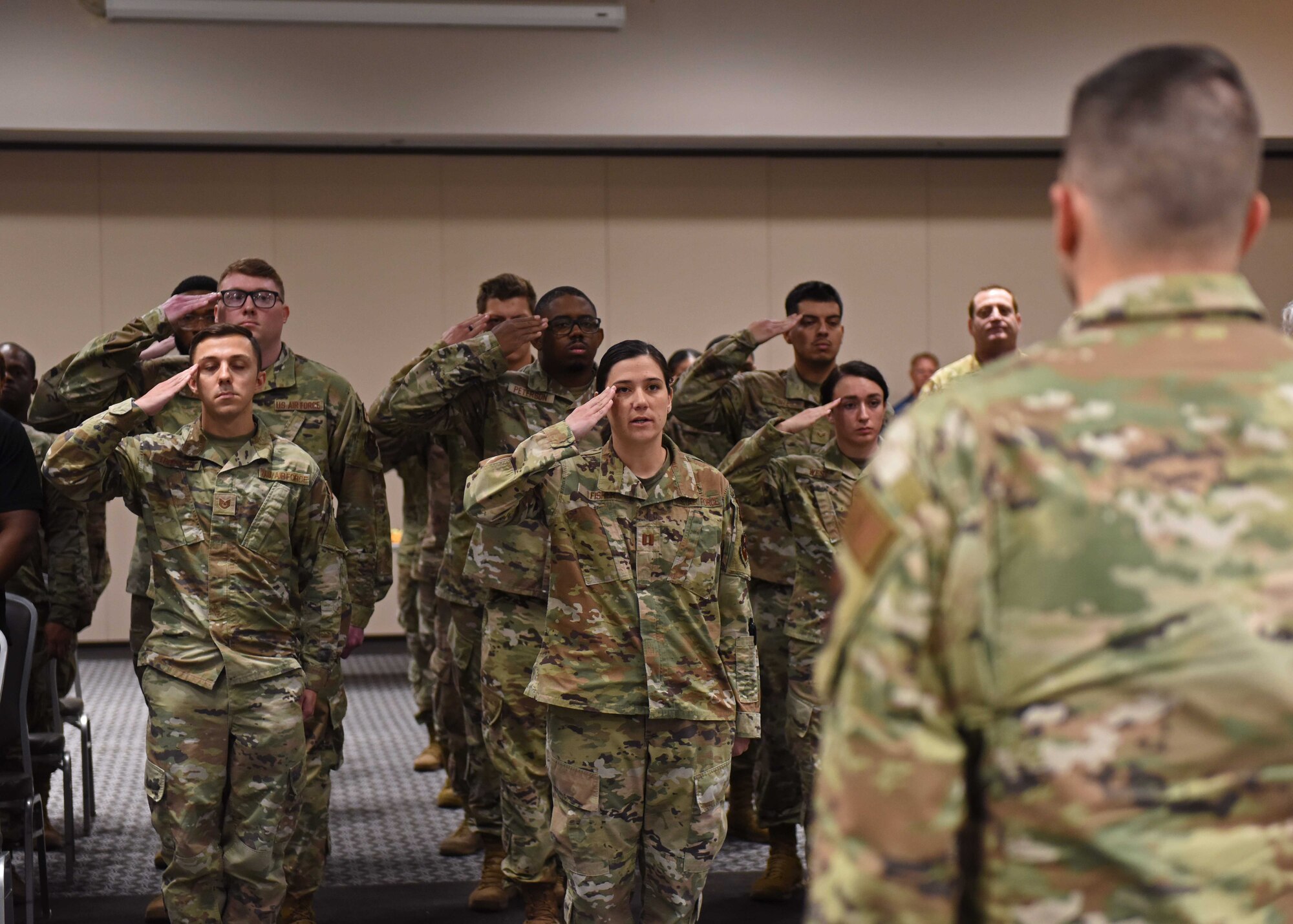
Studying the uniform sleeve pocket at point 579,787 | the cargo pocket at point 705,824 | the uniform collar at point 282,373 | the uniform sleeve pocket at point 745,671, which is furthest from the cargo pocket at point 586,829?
the uniform collar at point 282,373

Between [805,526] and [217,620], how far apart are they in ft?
5.40

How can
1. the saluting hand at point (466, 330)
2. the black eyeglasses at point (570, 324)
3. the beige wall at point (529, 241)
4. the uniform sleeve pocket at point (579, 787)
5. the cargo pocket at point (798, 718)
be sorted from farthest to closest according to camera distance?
the beige wall at point (529, 241) < the saluting hand at point (466, 330) < the black eyeglasses at point (570, 324) < the cargo pocket at point (798, 718) < the uniform sleeve pocket at point (579, 787)

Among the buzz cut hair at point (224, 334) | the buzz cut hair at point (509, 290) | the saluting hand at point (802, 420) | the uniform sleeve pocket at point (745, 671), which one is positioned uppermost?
the buzz cut hair at point (509, 290)

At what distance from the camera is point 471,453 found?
4145mm

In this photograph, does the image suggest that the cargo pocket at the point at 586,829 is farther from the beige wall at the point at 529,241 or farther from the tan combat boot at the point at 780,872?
the beige wall at the point at 529,241

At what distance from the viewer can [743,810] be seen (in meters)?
4.65

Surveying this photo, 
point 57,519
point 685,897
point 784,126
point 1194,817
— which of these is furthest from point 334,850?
point 784,126

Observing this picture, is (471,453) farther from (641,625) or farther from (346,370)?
(346,370)

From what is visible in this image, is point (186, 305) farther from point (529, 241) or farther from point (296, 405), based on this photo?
point (529, 241)

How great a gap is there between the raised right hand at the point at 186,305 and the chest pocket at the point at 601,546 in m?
1.37

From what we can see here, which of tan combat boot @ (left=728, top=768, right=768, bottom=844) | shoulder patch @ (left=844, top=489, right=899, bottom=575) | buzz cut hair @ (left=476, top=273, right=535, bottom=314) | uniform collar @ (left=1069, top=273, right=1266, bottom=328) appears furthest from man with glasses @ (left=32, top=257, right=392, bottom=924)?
uniform collar @ (left=1069, top=273, right=1266, bottom=328)

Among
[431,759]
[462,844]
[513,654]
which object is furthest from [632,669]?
[431,759]

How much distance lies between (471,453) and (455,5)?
4.05 meters

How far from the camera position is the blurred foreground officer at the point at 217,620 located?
311 centimetres
